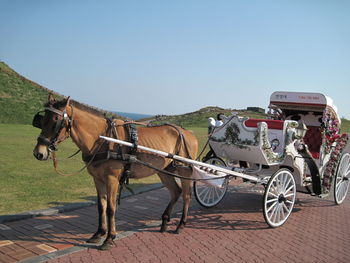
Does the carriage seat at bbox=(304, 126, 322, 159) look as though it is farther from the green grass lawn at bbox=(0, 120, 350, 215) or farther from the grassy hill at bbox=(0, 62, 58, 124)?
the grassy hill at bbox=(0, 62, 58, 124)

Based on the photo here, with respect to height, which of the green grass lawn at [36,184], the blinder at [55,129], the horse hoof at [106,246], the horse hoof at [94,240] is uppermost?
the blinder at [55,129]

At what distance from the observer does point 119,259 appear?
436 centimetres

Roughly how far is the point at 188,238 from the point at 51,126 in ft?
9.51

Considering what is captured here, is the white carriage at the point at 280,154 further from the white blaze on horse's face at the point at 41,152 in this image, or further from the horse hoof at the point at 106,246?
the white blaze on horse's face at the point at 41,152

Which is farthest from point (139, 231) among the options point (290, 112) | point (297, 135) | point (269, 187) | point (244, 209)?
point (290, 112)

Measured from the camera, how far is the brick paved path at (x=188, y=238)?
14.8 feet

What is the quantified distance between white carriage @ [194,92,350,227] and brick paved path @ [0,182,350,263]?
0.47 metres

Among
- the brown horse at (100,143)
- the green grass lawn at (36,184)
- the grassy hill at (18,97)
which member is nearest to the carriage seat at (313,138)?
the green grass lawn at (36,184)

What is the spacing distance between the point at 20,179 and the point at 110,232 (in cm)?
488

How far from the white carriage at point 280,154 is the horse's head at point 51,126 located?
2.85m

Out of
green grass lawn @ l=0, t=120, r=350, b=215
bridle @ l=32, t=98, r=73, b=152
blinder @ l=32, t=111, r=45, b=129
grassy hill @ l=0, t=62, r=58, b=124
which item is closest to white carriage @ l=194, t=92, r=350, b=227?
green grass lawn @ l=0, t=120, r=350, b=215

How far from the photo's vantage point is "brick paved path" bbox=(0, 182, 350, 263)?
4.51 meters

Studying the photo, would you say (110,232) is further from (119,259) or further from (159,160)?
(159,160)

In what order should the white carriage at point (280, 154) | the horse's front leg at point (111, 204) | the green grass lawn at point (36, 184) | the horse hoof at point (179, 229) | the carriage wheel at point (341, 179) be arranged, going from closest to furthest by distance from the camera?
the horse's front leg at point (111, 204)
the horse hoof at point (179, 229)
the white carriage at point (280, 154)
the green grass lawn at point (36, 184)
the carriage wheel at point (341, 179)
